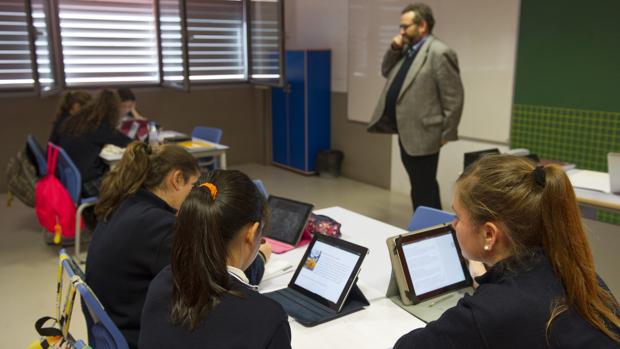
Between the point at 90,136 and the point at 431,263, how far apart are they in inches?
117

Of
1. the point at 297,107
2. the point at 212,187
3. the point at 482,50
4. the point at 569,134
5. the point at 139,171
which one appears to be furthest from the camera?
the point at 297,107

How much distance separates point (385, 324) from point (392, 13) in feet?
13.7

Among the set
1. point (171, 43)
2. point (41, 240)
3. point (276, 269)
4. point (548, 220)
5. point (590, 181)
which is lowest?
point (41, 240)

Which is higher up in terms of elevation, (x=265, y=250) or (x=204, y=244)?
(x=204, y=244)

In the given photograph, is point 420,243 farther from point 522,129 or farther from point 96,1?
point 96,1

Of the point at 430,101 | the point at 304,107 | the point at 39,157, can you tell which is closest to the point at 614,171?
the point at 430,101

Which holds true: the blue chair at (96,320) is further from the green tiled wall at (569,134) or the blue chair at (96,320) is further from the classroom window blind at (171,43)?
the classroom window blind at (171,43)

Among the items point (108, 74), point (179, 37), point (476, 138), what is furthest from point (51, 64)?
point (476, 138)

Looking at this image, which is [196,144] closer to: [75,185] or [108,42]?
[75,185]

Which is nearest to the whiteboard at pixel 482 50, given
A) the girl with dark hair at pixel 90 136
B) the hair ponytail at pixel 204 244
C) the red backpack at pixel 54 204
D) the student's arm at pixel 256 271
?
the girl with dark hair at pixel 90 136

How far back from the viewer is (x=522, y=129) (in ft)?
13.9

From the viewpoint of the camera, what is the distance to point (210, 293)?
44.5 inches

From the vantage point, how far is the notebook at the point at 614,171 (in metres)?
2.65

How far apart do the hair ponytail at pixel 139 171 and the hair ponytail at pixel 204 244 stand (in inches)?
26.4
